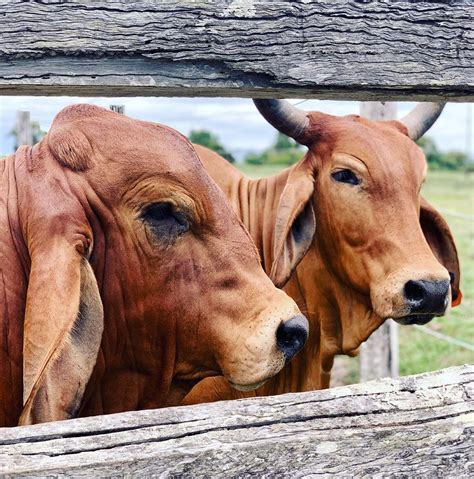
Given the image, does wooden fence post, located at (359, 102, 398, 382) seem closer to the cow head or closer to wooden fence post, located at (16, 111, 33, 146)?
the cow head

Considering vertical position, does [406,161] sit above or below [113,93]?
below

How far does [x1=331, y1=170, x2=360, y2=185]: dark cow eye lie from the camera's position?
3.48 meters

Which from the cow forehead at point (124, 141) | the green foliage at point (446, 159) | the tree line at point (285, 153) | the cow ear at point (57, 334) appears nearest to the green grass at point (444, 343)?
the tree line at point (285, 153)

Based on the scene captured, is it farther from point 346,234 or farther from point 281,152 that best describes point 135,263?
point 281,152

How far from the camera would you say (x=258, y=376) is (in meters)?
2.21

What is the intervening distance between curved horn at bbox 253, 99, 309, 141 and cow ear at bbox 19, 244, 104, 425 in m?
1.44

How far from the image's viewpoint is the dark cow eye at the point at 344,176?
3479 mm

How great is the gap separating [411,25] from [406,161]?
1501mm

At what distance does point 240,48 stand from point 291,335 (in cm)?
74

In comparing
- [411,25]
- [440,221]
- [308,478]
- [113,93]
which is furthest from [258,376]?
[440,221]

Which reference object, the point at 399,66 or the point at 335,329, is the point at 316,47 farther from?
the point at 335,329

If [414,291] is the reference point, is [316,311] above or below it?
below

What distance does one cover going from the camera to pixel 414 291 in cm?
316

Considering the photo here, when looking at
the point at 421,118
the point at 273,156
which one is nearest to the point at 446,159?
the point at 273,156
